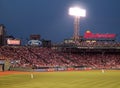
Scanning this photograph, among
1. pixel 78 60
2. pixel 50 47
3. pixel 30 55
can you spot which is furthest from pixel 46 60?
pixel 50 47

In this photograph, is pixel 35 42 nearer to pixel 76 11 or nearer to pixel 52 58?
pixel 76 11

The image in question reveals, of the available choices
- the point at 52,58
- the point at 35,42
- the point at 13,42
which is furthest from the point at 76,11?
the point at 13,42

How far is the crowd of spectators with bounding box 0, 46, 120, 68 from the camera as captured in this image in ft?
255

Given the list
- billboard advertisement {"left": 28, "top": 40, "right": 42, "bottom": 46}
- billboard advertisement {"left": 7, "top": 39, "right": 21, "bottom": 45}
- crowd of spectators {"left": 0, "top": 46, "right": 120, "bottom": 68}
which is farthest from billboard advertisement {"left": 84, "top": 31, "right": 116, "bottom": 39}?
billboard advertisement {"left": 7, "top": 39, "right": 21, "bottom": 45}

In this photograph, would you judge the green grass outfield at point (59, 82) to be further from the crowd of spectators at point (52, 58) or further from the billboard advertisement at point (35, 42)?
the billboard advertisement at point (35, 42)

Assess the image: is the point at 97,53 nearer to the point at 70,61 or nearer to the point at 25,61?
the point at 70,61

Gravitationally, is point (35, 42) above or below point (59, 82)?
above

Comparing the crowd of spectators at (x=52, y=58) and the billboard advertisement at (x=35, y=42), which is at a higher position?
the billboard advertisement at (x=35, y=42)

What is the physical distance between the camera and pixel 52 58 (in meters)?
85.9

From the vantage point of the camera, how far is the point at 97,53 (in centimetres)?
9975

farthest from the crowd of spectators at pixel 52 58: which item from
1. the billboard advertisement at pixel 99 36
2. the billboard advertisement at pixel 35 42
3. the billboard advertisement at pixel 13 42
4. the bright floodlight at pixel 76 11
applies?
the bright floodlight at pixel 76 11

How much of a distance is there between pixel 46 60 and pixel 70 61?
8505 mm

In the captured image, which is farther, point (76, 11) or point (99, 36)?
point (99, 36)

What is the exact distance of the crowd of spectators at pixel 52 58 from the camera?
77.7 meters
